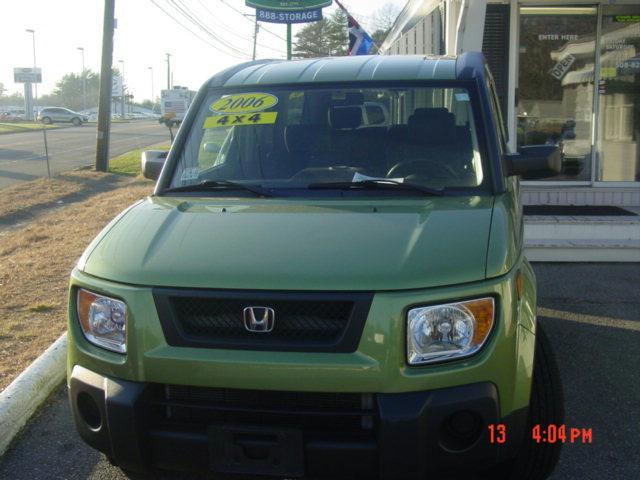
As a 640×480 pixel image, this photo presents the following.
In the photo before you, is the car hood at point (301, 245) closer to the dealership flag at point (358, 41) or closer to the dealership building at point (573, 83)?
the dealership building at point (573, 83)

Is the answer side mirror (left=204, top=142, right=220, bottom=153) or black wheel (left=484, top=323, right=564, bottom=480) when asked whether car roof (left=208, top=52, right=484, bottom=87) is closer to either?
side mirror (left=204, top=142, right=220, bottom=153)

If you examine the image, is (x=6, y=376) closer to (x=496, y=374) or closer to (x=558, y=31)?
(x=496, y=374)

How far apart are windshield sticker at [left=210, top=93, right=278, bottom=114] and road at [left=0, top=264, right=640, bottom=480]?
6.35 ft

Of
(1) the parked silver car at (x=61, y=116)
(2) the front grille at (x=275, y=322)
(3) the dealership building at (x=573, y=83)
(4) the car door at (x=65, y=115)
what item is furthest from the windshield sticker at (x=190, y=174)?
(4) the car door at (x=65, y=115)

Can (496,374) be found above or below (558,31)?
below

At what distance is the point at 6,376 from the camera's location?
4559 mm

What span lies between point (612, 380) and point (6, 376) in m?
3.74

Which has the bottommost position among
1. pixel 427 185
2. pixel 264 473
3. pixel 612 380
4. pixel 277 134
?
pixel 612 380

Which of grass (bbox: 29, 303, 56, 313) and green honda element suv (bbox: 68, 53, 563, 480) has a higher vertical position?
green honda element suv (bbox: 68, 53, 563, 480)

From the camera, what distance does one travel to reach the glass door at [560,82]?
377 inches

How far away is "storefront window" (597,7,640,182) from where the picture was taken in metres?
9.51

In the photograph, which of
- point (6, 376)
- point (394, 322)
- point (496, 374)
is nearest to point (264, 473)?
point (394, 322)

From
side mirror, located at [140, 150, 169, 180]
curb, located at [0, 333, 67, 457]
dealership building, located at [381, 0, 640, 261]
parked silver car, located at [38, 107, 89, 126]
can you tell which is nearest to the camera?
curb, located at [0, 333, 67, 457]

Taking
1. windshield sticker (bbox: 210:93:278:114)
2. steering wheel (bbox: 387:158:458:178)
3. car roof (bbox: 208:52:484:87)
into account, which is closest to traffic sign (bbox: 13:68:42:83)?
car roof (bbox: 208:52:484:87)
